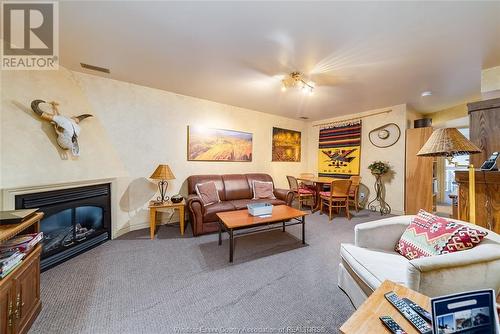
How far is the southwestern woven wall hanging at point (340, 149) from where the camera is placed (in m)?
4.71

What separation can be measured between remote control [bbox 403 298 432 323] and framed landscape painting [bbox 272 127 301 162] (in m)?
4.21

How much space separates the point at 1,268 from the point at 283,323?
1802 mm

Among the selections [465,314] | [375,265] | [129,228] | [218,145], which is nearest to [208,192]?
[218,145]

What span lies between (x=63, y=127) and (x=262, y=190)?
317 centimetres

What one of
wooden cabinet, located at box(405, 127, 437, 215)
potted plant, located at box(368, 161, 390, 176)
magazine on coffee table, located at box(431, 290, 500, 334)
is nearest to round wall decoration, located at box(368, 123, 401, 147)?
wooden cabinet, located at box(405, 127, 437, 215)

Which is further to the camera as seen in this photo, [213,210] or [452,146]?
[213,210]

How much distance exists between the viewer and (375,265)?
4.58 ft

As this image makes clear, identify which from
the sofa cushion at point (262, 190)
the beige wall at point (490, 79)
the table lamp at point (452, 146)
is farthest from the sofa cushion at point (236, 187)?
the beige wall at point (490, 79)

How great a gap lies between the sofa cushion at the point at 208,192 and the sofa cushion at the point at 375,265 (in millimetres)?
2298

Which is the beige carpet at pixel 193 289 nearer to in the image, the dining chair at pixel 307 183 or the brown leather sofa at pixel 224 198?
A: the brown leather sofa at pixel 224 198

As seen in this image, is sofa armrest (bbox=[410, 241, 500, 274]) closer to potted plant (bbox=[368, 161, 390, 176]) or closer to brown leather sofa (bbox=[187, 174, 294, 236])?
brown leather sofa (bbox=[187, 174, 294, 236])

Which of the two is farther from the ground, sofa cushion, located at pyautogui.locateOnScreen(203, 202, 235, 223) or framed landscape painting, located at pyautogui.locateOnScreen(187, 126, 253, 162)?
framed landscape painting, located at pyautogui.locateOnScreen(187, 126, 253, 162)

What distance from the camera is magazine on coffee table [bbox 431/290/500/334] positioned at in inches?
25.1

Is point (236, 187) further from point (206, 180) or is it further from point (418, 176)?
point (418, 176)
